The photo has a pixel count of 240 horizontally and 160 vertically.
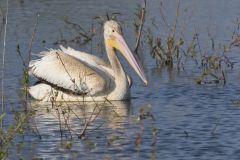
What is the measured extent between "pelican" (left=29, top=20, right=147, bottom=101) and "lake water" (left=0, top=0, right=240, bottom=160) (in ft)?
0.53

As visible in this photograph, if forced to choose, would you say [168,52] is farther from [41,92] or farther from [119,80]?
[41,92]

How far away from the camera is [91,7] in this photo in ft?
52.0

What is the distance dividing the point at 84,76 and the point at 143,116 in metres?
2.33

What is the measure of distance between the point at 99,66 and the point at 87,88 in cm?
59

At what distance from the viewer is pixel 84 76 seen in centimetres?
951

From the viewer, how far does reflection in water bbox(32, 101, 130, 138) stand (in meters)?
8.04

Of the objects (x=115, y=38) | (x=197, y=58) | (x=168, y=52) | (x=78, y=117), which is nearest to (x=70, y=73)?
(x=115, y=38)

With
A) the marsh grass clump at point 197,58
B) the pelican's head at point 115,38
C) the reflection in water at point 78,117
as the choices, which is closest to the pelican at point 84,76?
the pelican's head at point 115,38

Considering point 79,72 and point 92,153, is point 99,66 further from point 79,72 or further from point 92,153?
point 92,153

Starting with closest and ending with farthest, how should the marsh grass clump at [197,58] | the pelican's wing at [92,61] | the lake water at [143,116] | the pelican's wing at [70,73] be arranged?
the lake water at [143,116]
the pelican's wing at [70,73]
the pelican's wing at [92,61]
the marsh grass clump at [197,58]

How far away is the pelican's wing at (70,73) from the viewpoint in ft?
31.2

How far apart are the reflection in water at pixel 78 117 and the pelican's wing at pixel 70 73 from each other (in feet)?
0.64

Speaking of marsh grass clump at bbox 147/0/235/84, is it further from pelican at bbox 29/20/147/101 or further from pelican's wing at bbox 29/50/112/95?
pelican's wing at bbox 29/50/112/95

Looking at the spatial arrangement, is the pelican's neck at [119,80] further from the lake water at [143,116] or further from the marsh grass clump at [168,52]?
the marsh grass clump at [168,52]
